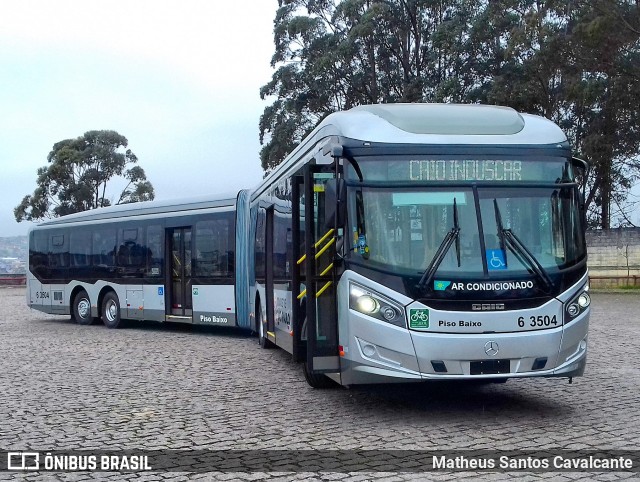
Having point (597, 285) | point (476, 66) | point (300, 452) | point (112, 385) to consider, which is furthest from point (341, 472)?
point (476, 66)

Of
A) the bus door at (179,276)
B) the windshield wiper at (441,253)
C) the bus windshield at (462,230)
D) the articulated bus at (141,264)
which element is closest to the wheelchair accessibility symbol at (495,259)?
the bus windshield at (462,230)

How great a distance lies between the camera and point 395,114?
30.3 ft

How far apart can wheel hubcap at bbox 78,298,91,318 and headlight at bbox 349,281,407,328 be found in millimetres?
15709

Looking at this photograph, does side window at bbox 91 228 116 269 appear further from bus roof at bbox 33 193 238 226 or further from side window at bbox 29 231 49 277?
side window at bbox 29 231 49 277

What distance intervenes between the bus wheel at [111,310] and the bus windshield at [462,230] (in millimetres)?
14272

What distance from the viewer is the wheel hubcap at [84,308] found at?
911 inches

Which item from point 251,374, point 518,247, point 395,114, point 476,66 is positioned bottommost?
point 251,374

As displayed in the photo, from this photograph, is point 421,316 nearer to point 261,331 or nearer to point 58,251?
point 261,331

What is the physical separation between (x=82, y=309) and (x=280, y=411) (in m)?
15.1

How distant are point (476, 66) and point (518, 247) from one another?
3415 centimetres

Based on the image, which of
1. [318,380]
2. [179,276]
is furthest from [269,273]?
[179,276]

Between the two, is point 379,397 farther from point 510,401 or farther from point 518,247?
point 518,247

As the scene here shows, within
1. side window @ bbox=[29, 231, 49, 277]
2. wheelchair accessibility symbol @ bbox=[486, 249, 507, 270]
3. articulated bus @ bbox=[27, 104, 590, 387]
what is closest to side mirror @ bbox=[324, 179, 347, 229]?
articulated bus @ bbox=[27, 104, 590, 387]

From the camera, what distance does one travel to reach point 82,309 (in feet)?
76.8
